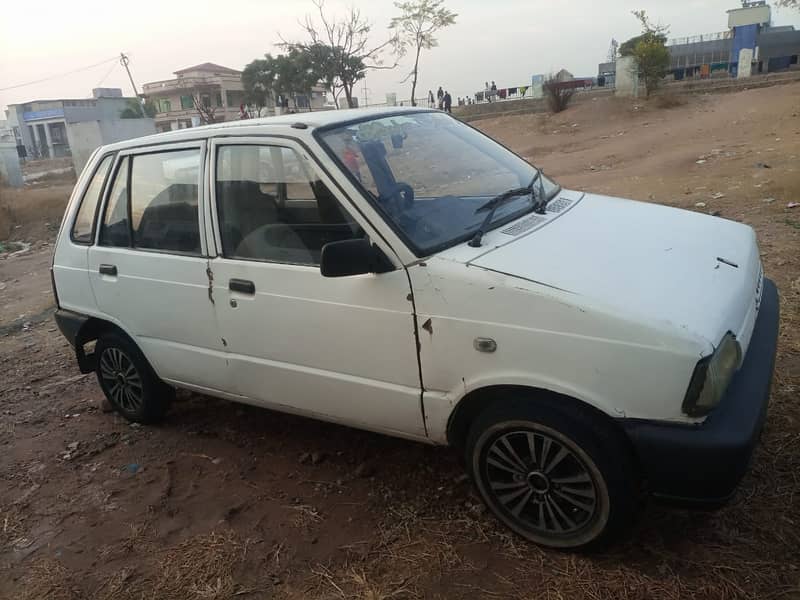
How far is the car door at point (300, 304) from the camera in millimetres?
2646

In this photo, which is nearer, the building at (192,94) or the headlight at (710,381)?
the headlight at (710,381)

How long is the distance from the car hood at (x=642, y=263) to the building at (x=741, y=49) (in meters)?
29.2

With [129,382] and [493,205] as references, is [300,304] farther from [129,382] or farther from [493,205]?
[129,382]

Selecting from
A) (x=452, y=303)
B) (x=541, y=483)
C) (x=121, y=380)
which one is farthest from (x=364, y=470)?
(x=121, y=380)

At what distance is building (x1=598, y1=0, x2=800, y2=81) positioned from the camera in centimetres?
3152

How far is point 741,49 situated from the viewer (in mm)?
32844

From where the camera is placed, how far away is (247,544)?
283 cm

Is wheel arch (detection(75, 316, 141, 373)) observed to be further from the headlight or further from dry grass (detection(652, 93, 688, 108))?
dry grass (detection(652, 93, 688, 108))

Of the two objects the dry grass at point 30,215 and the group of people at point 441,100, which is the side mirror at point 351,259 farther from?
the group of people at point 441,100

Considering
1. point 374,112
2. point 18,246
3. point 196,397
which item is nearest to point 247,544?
point 196,397

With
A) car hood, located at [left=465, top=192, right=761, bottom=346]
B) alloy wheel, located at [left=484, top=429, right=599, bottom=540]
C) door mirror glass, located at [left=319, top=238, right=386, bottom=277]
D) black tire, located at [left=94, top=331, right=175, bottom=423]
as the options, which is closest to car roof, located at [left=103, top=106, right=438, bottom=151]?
door mirror glass, located at [left=319, top=238, right=386, bottom=277]

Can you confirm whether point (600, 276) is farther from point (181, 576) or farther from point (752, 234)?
point (181, 576)

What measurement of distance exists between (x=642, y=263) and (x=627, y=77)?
80.8 feet

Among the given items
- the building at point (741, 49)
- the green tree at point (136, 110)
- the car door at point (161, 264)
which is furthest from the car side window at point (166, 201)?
the green tree at point (136, 110)
